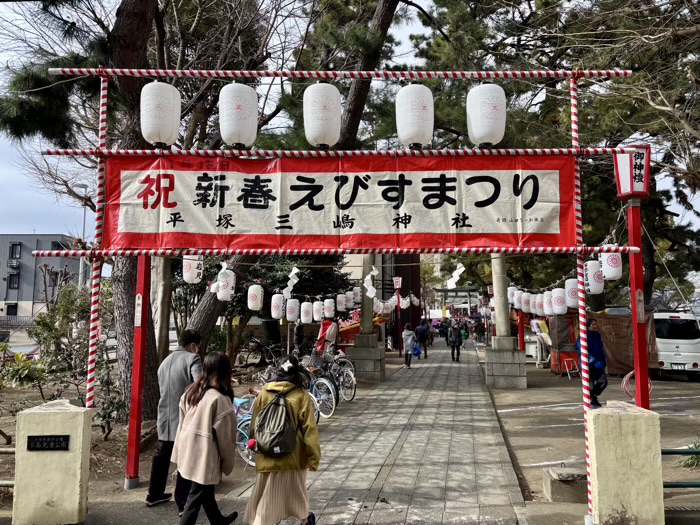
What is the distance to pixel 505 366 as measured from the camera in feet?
49.1

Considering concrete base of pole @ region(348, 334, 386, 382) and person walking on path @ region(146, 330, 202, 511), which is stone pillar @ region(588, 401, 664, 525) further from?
concrete base of pole @ region(348, 334, 386, 382)

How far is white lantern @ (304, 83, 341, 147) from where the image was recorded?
584 cm

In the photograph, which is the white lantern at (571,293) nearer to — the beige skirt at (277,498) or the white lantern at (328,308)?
the white lantern at (328,308)

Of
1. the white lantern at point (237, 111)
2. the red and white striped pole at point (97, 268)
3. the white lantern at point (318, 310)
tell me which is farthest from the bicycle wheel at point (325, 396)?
the white lantern at point (318, 310)

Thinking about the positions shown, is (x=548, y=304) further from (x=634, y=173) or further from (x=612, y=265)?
(x=634, y=173)

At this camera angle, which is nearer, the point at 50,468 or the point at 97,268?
the point at 50,468

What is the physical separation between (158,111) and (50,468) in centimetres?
370

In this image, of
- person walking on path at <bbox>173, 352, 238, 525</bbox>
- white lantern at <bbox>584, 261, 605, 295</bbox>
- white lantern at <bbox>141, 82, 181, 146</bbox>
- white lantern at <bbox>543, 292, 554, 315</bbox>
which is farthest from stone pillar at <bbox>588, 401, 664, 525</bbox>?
white lantern at <bbox>543, 292, 554, 315</bbox>

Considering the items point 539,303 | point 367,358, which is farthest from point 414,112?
point 539,303

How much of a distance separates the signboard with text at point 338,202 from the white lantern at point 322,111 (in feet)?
1.02

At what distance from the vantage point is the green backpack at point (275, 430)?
4168 millimetres

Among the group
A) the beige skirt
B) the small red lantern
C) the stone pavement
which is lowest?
the stone pavement

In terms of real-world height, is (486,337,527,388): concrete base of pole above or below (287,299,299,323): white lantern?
below

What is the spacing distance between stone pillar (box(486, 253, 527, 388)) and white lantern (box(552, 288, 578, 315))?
1806mm
